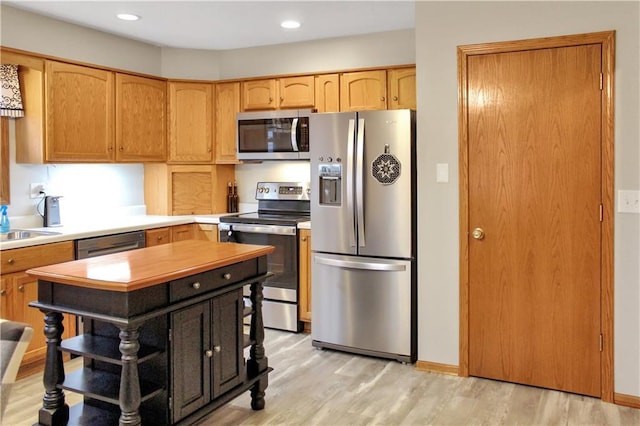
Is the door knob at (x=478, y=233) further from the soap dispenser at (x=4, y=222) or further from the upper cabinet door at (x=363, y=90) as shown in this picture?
Result: the soap dispenser at (x=4, y=222)

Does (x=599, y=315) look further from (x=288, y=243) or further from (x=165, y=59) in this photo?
(x=165, y=59)

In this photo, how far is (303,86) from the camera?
479cm

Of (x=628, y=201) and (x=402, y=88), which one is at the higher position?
(x=402, y=88)

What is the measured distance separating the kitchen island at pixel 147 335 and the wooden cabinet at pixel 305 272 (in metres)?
1.54

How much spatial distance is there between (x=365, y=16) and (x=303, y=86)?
92cm

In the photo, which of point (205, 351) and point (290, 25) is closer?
point (205, 351)

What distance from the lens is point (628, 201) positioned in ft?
9.75

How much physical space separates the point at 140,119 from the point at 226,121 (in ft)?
2.50

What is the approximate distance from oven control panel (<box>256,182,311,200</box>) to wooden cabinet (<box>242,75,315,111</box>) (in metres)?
0.69

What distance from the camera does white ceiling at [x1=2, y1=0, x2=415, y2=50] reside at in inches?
150

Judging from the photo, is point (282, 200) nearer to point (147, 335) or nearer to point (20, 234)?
point (20, 234)

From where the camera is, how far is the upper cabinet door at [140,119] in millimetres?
4617

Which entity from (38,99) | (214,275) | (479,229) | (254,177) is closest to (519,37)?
(479,229)

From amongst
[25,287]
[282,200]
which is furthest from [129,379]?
[282,200]
